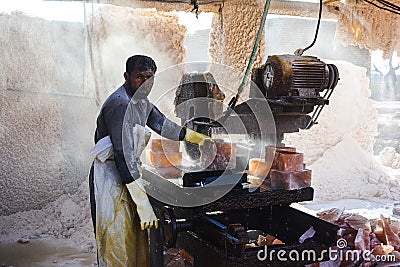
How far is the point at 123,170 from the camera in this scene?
2.98 metres

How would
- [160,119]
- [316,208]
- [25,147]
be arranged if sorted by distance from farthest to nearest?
[316,208], [25,147], [160,119]

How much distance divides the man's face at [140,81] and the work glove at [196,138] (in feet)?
1.44

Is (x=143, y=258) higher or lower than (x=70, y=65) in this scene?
lower

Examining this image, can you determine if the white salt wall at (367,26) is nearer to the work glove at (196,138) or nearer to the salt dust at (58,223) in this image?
the work glove at (196,138)

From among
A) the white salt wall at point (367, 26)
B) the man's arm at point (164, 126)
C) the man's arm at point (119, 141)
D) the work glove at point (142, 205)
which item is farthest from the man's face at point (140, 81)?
the white salt wall at point (367, 26)

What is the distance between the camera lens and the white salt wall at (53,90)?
534 cm

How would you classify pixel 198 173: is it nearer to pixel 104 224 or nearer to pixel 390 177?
pixel 104 224

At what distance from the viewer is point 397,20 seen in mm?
6156

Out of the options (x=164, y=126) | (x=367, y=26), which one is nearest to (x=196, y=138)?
(x=164, y=126)

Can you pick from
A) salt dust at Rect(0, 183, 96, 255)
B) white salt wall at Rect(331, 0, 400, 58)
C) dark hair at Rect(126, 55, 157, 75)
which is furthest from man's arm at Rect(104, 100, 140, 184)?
white salt wall at Rect(331, 0, 400, 58)

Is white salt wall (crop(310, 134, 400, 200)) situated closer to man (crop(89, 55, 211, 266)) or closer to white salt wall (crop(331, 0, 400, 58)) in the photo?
white salt wall (crop(331, 0, 400, 58))

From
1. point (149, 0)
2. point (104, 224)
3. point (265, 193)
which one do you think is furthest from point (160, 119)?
point (149, 0)

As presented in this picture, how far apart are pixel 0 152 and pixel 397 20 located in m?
5.53

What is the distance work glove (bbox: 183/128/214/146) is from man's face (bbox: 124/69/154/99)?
44 centimetres
